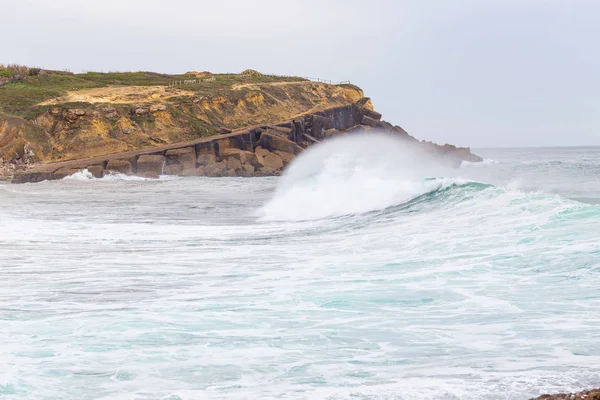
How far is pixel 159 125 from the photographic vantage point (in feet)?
152

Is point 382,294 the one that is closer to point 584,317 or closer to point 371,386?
point 584,317

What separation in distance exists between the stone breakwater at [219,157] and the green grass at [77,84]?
6889 millimetres

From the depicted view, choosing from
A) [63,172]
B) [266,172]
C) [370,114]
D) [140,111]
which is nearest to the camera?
[63,172]

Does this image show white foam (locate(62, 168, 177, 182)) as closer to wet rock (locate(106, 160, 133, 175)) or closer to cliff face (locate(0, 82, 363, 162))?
wet rock (locate(106, 160, 133, 175))

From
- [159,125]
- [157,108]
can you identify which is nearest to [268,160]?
[159,125]

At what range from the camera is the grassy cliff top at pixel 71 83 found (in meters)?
46.2

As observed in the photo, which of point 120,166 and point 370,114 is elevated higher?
point 370,114

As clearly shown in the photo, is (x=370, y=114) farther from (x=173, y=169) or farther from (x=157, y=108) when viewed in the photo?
(x=173, y=169)

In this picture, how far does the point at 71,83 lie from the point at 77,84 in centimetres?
62

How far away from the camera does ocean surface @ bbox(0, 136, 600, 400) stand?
227 inches

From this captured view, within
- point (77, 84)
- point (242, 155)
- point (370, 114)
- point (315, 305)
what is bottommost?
point (315, 305)

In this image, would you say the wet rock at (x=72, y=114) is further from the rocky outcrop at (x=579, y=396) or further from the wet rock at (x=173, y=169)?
the rocky outcrop at (x=579, y=396)

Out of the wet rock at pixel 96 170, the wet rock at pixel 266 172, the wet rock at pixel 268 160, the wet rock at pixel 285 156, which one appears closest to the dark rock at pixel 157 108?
the wet rock at pixel 268 160

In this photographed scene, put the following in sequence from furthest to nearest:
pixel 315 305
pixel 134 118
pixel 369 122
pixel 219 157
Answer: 1. pixel 369 122
2. pixel 134 118
3. pixel 219 157
4. pixel 315 305
